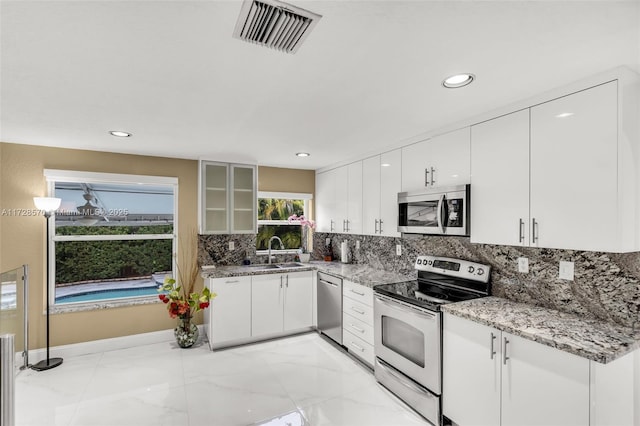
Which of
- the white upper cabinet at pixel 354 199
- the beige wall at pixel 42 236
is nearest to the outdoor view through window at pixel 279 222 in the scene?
the white upper cabinet at pixel 354 199

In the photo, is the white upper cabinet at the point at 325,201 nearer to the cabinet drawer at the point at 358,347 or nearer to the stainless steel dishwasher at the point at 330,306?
the stainless steel dishwasher at the point at 330,306

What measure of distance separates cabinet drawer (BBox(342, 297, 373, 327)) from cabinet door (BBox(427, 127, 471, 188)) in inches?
53.8

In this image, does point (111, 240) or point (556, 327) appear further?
point (111, 240)

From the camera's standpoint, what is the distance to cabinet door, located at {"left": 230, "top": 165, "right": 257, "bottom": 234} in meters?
4.13

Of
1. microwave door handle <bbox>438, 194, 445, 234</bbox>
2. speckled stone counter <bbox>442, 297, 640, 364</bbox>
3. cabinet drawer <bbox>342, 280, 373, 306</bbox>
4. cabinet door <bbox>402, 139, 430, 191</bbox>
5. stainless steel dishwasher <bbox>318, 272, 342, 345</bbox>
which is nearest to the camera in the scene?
speckled stone counter <bbox>442, 297, 640, 364</bbox>

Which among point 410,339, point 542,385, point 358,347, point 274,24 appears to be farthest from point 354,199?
point 274,24

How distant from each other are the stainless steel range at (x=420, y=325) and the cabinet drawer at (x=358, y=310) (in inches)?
7.2

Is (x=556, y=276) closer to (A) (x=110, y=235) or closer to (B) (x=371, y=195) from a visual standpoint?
(B) (x=371, y=195)

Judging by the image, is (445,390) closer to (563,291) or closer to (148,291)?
(563,291)

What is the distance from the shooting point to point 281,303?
393 cm

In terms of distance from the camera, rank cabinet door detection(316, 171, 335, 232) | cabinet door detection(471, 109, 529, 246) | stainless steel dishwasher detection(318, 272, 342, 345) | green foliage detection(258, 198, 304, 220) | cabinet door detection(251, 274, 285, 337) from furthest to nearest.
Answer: green foliage detection(258, 198, 304, 220)
cabinet door detection(316, 171, 335, 232)
cabinet door detection(251, 274, 285, 337)
stainless steel dishwasher detection(318, 272, 342, 345)
cabinet door detection(471, 109, 529, 246)

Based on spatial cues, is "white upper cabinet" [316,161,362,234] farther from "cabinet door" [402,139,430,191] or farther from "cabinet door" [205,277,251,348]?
"cabinet door" [205,277,251,348]

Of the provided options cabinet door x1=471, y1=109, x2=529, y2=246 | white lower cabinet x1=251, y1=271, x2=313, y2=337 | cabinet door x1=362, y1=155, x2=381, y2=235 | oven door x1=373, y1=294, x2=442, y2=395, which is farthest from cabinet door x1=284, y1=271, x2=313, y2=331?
cabinet door x1=471, y1=109, x2=529, y2=246

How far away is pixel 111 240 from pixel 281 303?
2.15m
